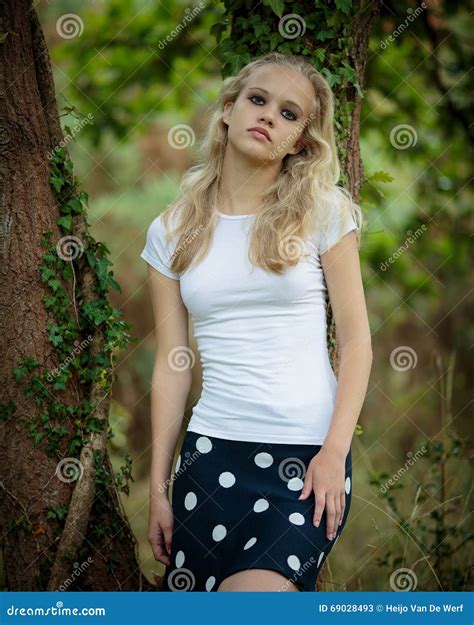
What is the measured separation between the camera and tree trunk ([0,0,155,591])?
103 inches

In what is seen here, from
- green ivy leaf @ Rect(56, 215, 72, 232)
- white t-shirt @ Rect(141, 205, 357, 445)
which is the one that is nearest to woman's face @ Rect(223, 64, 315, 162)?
white t-shirt @ Rect(141, 205, 357, 445)

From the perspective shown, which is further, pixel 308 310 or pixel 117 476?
pixel 117 476

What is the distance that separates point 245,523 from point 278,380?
42 centimetres

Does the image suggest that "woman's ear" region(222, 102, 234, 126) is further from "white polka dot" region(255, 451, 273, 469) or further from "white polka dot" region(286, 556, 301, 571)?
"white polka dot" region(286, 556, 301, 571)

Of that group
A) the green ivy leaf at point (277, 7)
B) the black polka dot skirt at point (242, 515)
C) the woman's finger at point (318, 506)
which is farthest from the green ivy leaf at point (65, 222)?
the woman's finger at point (318, 506)

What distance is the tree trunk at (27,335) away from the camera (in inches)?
103

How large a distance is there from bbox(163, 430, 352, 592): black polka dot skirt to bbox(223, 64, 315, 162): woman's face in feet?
2.97

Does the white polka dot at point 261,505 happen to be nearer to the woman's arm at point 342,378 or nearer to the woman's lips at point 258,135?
the woman's arm at point 342,378

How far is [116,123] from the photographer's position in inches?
217

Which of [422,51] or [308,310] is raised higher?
[422,51]

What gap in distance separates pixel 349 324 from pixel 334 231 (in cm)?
28

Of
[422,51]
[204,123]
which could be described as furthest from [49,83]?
[422,51]

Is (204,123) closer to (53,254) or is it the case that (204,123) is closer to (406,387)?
(53,254)

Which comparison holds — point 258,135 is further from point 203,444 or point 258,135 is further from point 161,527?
point 161,527
